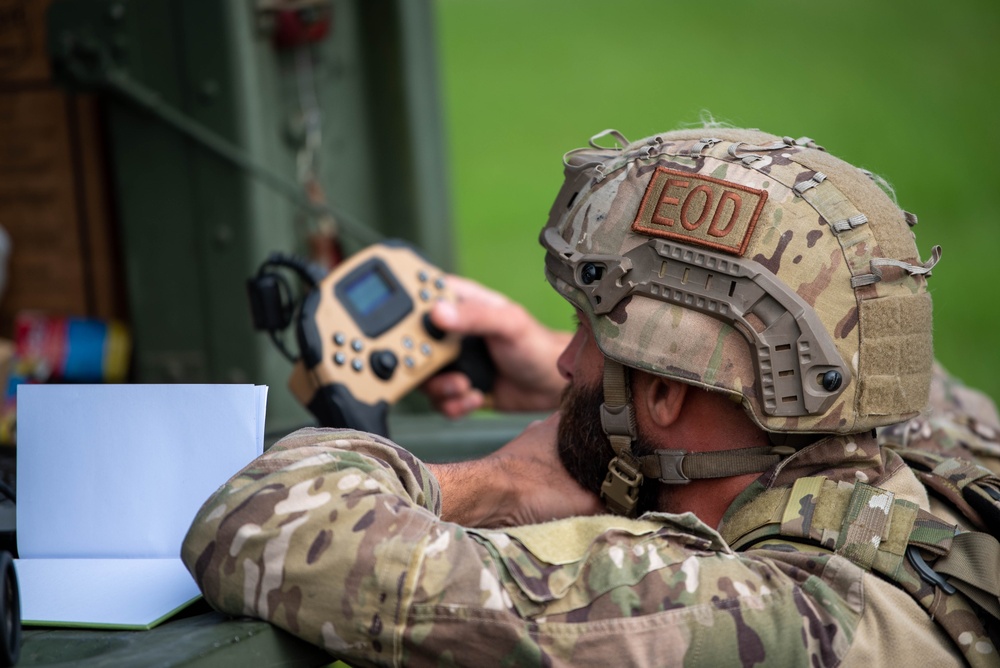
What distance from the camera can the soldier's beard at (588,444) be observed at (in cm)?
196

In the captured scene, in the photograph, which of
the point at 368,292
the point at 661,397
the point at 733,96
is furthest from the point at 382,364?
the point at 733,96

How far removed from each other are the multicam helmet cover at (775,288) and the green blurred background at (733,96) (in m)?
6.62

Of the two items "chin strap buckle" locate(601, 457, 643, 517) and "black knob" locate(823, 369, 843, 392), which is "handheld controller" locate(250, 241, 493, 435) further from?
"black knob" locate(823, 369, 843, 392)

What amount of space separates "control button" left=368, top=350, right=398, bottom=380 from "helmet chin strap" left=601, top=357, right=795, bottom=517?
0.78 meters

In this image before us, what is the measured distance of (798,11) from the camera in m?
13.0

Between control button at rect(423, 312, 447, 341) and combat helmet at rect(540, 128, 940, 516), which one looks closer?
combat helmet at rect(540, 128, 940, 516)

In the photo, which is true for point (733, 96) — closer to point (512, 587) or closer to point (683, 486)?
point (683, 486)

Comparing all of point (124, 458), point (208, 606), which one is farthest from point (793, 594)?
point (124, 458)

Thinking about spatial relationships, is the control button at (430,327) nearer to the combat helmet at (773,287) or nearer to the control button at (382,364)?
the control button at (382,364)

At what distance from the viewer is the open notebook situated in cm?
165

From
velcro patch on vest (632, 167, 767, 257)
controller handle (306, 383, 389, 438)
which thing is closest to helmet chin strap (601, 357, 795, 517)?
velcro patch on vest (632, 167, 767, 257)

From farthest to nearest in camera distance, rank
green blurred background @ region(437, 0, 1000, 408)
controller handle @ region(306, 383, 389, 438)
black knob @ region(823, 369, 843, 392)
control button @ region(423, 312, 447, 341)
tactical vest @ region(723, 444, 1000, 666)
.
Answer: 1. green blurred background @ region(437, 0, 1000, 408)
2. control button @ region(423, 312, 447, 341)
3. controller handle @ region(306, 383, 389, 438)
4. black knob @ region(823, 369, 843, 392)
5. tactical vest @ region(723, 444, 1000, 666)

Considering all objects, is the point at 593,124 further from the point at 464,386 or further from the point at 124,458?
the point at 124,458

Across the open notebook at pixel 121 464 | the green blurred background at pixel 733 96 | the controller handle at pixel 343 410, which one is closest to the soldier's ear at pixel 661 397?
the open notebook at pixel 121 464
